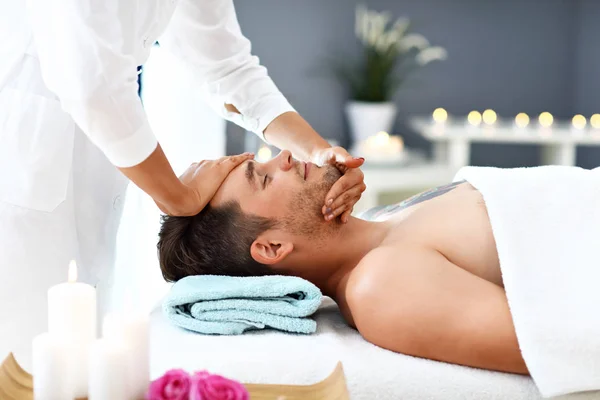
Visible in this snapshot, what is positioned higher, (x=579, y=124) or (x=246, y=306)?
(x=246, y=306)

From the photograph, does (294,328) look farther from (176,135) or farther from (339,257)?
(176,135)

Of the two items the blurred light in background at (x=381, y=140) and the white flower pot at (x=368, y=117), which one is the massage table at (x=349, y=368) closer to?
the blurred light in background at (x=381, y=140)

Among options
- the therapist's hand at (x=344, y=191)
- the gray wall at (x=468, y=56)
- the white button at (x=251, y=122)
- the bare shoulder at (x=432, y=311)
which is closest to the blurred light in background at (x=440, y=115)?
the gray wall at (x=468, y=56)

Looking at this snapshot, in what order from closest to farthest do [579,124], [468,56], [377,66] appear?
[579,124] → [377,66] → [468,56]

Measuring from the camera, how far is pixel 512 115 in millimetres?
4754

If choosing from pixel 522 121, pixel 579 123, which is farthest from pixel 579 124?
pixel 522 121

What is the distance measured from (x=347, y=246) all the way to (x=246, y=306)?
0.96 feet

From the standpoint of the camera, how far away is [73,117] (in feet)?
4.49

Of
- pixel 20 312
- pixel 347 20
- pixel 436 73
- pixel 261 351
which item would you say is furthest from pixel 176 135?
pixel 261 351

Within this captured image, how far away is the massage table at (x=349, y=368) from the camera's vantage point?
4.42 feet

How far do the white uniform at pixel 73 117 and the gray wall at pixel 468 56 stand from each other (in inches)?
91.9

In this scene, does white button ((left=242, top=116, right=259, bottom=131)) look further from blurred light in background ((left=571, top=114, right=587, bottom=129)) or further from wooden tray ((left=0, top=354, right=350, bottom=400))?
blurred light in background ((left=571, top=114, right=587, bottom=129))

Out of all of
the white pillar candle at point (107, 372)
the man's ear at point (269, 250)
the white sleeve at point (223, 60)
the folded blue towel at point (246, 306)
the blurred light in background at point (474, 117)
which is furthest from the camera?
the blurred light in background at point (474, 117)

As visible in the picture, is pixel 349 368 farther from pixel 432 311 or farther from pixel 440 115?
pixel 440 115
